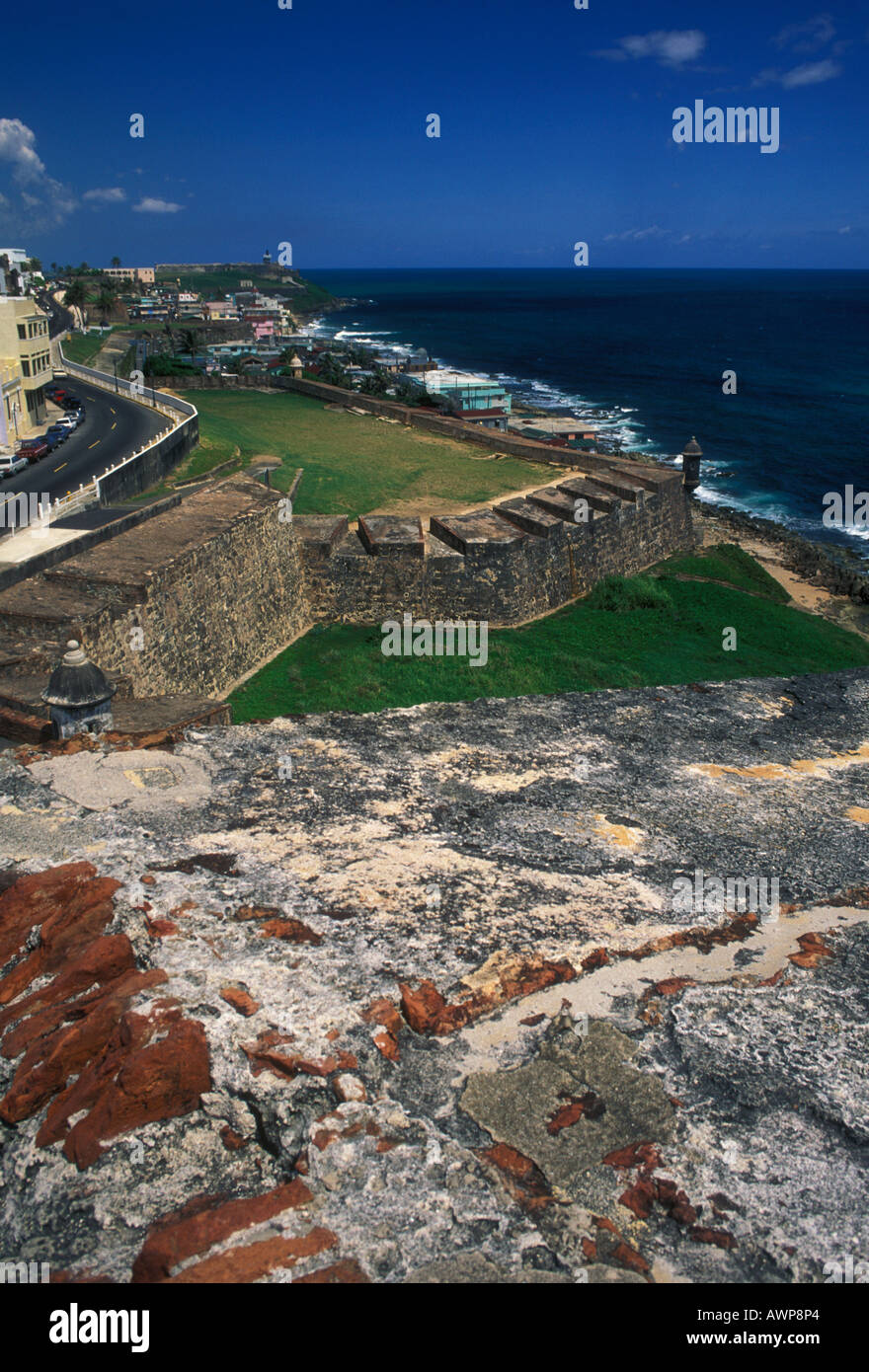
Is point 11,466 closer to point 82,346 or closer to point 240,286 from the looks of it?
point 82,346

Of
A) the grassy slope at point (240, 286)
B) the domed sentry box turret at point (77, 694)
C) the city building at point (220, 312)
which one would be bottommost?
the domed sentry box turret at point (77, 694)

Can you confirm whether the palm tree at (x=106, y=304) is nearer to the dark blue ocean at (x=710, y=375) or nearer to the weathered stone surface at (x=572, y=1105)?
the dark blue ocean at (x=710, y=375)

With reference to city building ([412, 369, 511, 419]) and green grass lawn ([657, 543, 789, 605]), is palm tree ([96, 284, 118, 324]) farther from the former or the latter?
green grass lawn ([657, 543, 789, 605])

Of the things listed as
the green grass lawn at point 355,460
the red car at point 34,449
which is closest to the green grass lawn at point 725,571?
the green grass lawn at point 355,460

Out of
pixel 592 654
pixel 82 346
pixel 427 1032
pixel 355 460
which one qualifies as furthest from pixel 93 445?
pixel 82 346

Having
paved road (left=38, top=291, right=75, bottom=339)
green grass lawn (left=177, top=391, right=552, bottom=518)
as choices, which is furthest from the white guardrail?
paved road (left=38, top=291, right=75, bottom=339)

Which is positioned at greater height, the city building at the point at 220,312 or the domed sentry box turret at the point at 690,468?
the city building at the point at 220,312

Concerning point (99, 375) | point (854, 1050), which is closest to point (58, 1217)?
point (854, 1050)
